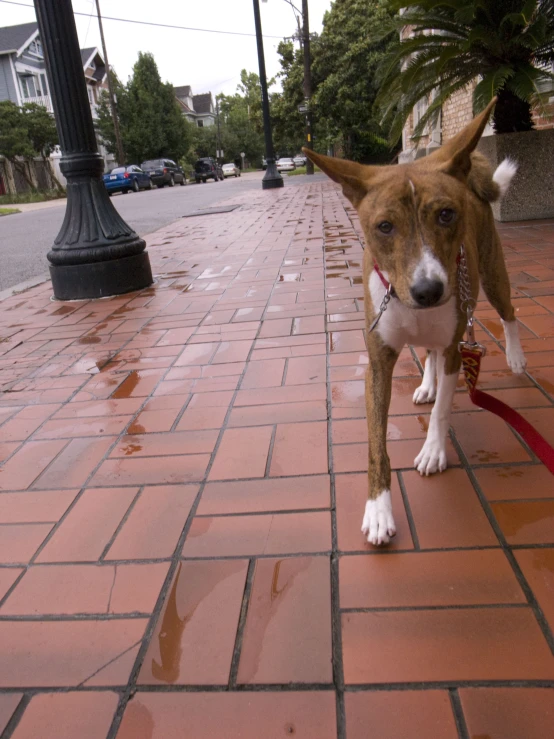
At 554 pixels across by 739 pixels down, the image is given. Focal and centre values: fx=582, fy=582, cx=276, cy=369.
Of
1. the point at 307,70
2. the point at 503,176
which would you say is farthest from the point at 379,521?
the point at 307,70

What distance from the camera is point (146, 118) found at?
159ft

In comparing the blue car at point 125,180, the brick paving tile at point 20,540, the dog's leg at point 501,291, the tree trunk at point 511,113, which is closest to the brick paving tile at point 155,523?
the brick paving tile at point 20,540

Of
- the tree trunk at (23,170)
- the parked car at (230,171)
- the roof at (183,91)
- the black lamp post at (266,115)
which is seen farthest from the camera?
the roof at (183,91)

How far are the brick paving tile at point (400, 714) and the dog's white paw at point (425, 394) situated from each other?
1680 mm

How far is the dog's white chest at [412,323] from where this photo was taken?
219cm

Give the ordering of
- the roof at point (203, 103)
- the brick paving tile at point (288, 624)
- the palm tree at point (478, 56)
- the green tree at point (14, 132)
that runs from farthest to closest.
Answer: the roof at point (203, 103) < the green tree at point (14, 132) < the palm tree at point (478, 56) < the brick paving tile at point (288, 624)

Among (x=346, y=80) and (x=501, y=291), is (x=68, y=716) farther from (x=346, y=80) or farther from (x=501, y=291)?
(x=346, y=80)

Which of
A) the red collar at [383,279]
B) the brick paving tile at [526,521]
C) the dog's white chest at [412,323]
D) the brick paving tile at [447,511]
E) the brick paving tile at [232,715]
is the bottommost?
the brick paving tile at [232,715]

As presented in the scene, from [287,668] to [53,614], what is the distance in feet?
2.59

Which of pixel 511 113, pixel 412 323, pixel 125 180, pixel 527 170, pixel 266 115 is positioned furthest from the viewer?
pixel 125 180

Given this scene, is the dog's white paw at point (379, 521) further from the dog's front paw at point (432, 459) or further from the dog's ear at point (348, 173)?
the dog's ear at point (348, 173)

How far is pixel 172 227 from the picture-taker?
37.9 ft

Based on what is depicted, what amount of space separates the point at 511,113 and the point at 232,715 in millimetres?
7709

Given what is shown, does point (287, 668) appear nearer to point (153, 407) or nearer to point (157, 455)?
point (157, 455)
